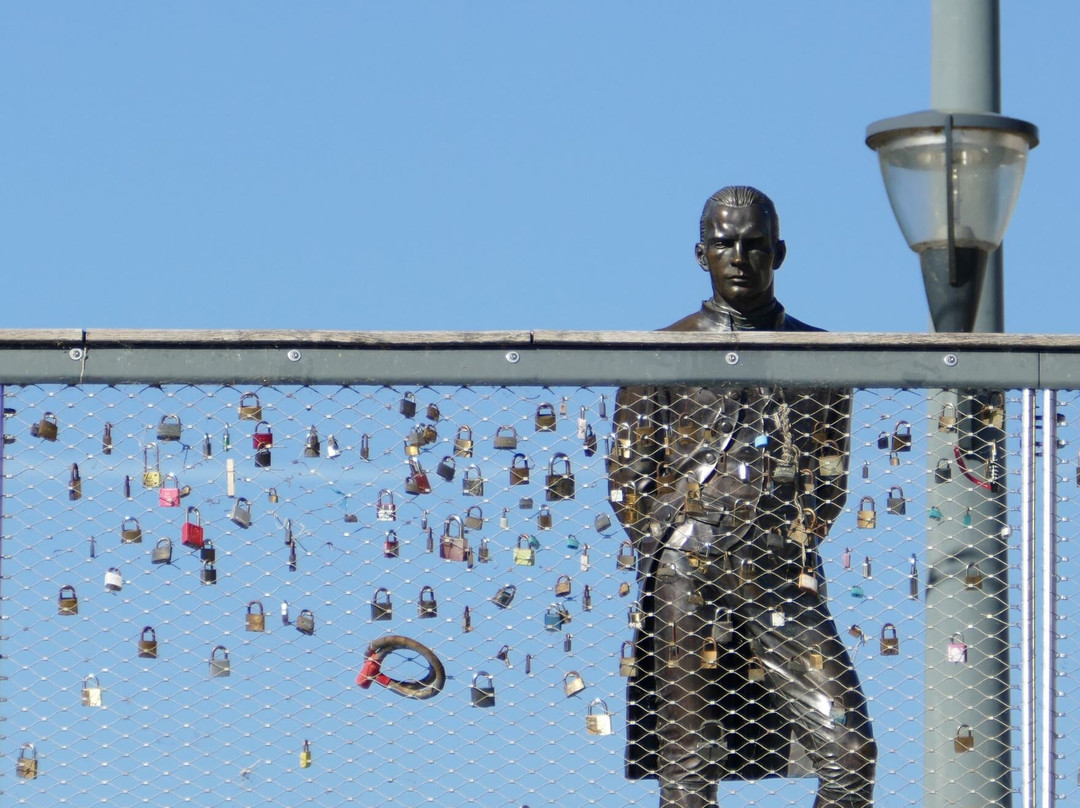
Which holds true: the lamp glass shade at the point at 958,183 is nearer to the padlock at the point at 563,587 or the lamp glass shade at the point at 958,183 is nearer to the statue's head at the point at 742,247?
the statue's head at the point at 742,247

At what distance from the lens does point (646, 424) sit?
689 centimetres

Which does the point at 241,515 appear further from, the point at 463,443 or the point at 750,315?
the point at 750,315

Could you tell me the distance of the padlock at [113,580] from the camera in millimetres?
5879

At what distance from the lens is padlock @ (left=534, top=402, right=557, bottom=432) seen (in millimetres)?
5941

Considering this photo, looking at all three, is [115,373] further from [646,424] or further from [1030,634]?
[1030,634]

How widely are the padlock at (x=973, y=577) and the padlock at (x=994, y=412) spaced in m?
0.40

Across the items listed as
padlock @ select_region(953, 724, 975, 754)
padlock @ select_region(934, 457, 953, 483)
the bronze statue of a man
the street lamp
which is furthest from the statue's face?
padlock @ select_region(953, 724, 975, 754)

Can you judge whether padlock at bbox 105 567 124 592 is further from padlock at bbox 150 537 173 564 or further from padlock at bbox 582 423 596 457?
padlock at bbox 582 423 596 457

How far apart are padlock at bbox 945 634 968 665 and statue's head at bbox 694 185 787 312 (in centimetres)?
168

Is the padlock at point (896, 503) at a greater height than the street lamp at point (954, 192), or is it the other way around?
the street lamp at point (954, 192)

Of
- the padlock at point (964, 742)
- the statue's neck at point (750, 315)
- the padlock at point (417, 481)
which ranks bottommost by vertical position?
the padlock at point (964, 742)

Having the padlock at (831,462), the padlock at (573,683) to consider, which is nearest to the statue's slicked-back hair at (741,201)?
the padlock at (831,462)

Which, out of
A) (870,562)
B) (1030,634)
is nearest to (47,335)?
(870,562)

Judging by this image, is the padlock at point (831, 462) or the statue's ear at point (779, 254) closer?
the padlock at point (831, 462)
